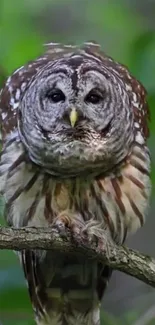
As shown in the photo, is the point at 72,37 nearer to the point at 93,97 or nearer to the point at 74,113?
the point at 93,97

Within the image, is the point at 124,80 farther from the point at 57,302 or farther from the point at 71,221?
the point at 57,302

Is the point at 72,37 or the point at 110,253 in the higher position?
the point at 72,37

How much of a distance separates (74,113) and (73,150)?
19 cm

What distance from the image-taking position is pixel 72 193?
132 inches

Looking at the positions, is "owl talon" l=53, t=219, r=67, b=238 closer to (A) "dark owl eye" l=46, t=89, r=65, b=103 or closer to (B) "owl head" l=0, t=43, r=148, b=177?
(B) "owl head" l=0, t=43, r=148, b=177

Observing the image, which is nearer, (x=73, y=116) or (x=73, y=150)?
(x=73, y=116)

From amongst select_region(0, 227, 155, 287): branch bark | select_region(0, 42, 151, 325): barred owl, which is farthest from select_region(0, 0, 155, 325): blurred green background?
select_region(0, 227, 155, 287): branch bark

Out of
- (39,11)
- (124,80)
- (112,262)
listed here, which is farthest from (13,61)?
(112,262)

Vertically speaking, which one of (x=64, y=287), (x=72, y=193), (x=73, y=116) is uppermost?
(x=73, y=116)

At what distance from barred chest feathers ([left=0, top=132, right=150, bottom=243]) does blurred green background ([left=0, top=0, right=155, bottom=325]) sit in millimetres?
70

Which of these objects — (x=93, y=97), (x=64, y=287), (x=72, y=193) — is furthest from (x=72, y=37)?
(x=64, y=287)

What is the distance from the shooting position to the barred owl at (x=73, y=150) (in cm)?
325

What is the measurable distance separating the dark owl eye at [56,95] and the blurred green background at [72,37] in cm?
15

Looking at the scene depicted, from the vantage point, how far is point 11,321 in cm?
327
